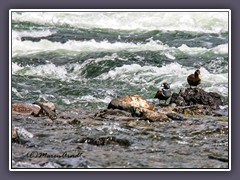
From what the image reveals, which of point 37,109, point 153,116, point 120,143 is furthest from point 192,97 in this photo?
point 37,109

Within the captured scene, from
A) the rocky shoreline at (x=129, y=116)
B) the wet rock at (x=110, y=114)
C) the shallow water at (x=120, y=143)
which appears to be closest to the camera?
the shallow water at (x=120, y=143)

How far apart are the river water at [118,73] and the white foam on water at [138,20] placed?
0.5 inches

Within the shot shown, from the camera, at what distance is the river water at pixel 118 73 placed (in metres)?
7.92

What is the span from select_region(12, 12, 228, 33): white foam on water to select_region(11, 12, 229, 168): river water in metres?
0.01

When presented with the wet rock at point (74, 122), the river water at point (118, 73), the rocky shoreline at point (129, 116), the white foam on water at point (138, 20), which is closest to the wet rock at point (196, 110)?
the rocky shoreline at point (129, 116)

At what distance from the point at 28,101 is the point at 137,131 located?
4.27 ft

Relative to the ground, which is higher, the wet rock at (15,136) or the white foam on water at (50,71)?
the white foam on water at (50,71)

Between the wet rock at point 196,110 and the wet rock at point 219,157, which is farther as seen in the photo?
the wet rock at point 196,110

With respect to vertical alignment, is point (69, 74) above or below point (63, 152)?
above

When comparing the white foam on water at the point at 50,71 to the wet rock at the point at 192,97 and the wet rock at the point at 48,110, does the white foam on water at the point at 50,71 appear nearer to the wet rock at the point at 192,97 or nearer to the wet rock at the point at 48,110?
the wet rock at the point at 48,110

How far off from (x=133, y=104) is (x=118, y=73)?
0.43 metres
